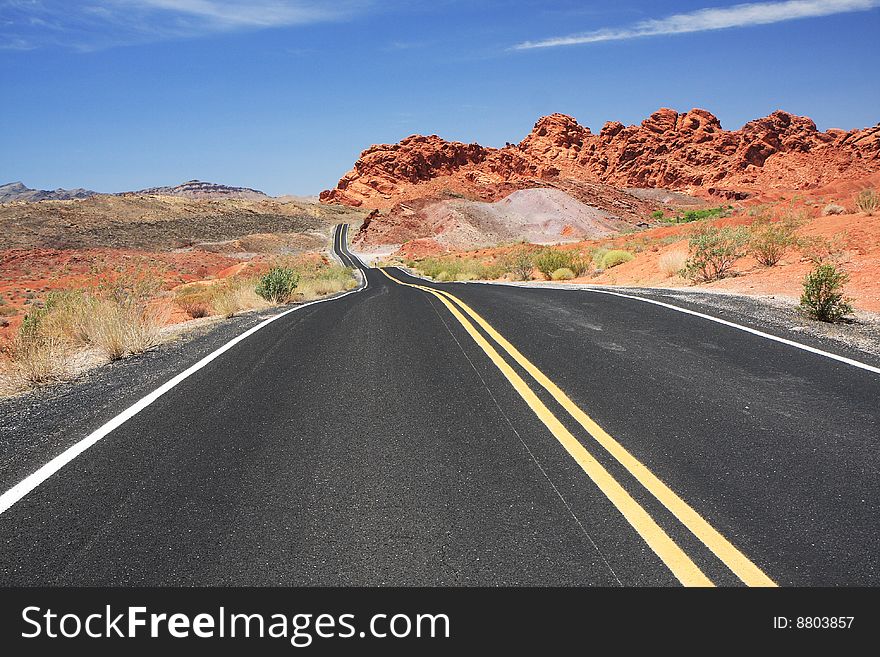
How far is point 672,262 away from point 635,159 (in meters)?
159

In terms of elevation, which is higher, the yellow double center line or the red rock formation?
the red rock formation

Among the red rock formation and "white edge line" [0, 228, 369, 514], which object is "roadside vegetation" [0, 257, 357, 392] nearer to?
"white edge line" [0, 228, 369, 514]

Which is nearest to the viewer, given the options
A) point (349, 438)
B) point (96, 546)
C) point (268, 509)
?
point (96, 546)

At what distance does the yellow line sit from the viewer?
2820mm

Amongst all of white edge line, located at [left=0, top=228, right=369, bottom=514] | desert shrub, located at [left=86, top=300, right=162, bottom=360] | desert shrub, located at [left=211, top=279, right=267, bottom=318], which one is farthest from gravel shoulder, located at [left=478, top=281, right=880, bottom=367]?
desert shrub, located at [left=211, top=279, right=267, bottom=318]

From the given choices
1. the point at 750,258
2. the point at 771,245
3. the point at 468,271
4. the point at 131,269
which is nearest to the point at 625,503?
the point at 131,269

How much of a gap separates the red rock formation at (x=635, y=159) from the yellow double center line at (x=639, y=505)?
12694 cm

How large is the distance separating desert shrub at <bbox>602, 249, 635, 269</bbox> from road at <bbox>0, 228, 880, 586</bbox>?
846 inches

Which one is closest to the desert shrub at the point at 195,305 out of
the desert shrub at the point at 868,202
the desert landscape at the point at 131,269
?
the desert landscape at the point at 131,269

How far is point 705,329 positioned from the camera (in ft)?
30.3

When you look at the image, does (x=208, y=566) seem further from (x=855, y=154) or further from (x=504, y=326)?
(x=855, y=154)

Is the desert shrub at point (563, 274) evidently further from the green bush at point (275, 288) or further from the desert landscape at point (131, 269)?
the green bush at point (275, 288)
